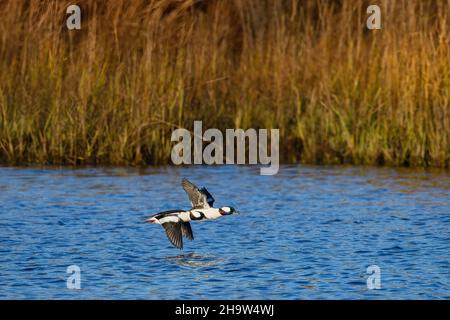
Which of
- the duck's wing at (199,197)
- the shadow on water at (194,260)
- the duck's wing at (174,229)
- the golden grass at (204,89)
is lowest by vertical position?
the shadow on water at (194,260)

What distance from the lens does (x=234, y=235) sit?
10062 mm

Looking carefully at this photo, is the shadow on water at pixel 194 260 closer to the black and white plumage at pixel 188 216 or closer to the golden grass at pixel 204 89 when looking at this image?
the black and white plumage at pixel 188 216

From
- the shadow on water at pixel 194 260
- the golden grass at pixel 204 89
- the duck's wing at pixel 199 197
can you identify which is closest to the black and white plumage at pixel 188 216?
the duck's wing at pixel 199 197

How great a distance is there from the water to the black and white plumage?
0.16m

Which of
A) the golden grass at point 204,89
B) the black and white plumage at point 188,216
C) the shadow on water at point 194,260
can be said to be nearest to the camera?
the shadow on water at point 194,260

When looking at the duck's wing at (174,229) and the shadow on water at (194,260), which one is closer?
the shadow on water at (194,260)

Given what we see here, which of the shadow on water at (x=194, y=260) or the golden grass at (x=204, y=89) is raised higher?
the golden grass at (x=204, y=89)

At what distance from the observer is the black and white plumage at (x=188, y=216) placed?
30.1ft

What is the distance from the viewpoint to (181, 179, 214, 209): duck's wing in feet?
30.3

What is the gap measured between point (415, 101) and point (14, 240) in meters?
5.06

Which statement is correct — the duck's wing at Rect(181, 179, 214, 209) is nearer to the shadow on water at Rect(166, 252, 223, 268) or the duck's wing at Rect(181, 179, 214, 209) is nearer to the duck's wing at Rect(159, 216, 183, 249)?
the duck's wing at Rect(159, 216, 183, 249)

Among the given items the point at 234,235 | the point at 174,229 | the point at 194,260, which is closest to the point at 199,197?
the point at 174,229
